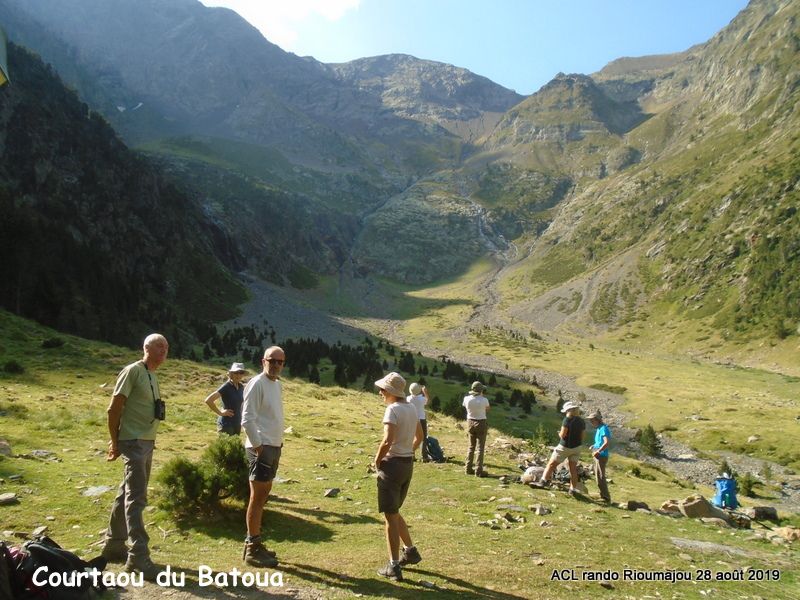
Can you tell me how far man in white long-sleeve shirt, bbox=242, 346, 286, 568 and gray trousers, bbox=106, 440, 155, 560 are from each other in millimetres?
1306

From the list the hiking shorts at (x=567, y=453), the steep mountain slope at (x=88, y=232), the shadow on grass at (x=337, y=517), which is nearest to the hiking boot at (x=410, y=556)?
the shadow on grass at (x=337, y=517)

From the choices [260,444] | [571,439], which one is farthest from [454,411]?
[260,444]

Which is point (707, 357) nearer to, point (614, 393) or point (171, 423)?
point (614, 393)

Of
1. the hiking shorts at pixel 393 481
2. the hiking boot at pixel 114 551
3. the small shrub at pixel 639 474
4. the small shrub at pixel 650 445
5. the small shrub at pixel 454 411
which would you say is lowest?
the small shrub at pixel 650 445

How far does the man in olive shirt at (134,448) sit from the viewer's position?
648cm

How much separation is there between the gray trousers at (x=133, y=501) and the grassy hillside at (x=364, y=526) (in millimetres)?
759

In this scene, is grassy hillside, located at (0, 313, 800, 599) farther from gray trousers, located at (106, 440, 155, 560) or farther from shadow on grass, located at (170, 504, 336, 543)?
gray trousers, located at (106, 440, 155, 560)

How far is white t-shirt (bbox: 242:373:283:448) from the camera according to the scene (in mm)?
7113

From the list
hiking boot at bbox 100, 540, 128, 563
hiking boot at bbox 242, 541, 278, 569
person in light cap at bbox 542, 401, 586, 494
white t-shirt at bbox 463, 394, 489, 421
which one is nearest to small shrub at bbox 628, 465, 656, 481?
person in light cap at bbox 542, 401, 586, 494

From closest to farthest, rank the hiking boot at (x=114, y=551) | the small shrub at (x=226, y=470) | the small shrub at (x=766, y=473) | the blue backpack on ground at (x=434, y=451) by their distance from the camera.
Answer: the hiking boot at (x=114, y=551) → the small shrub at (x=226, y=470) → the blue backpack on ground at (x=434, y=451) → the small shrub at (x=766, y=473)

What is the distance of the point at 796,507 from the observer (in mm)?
22906

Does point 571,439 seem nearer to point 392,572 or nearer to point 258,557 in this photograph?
point 392,572

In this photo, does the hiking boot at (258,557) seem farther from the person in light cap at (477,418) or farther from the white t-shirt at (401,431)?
the person in light cap at (477,418)

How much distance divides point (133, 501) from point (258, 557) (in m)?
1.84
